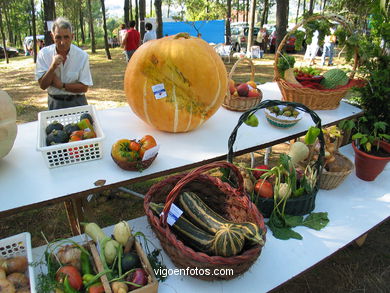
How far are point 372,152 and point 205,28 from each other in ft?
40.1

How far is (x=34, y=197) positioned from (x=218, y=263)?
0.93 m

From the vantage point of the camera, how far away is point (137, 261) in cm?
125

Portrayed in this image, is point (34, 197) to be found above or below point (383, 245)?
above

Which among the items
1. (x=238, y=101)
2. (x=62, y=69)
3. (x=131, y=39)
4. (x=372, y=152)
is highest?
(x=131, y=39)

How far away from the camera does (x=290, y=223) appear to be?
1.60 m

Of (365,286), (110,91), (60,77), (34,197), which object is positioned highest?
(60,77)

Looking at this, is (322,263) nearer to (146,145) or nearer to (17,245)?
(146,145)

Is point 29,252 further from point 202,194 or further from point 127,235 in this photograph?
point 202,194

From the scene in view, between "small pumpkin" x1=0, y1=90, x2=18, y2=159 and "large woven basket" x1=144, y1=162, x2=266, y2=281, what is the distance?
2.70 feet

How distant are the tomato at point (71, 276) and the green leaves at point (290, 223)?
3.23ft

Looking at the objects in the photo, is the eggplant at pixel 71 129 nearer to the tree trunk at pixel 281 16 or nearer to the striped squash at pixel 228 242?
the striped squash at pixel 228 242

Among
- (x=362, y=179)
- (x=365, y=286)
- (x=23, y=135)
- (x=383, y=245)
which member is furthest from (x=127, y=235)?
(x=383, y=245)

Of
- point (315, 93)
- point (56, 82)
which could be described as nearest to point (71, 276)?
point (56, 82)

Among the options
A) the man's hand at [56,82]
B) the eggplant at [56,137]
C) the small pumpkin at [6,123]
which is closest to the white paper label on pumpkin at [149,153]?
the eggplant at [56,137]
